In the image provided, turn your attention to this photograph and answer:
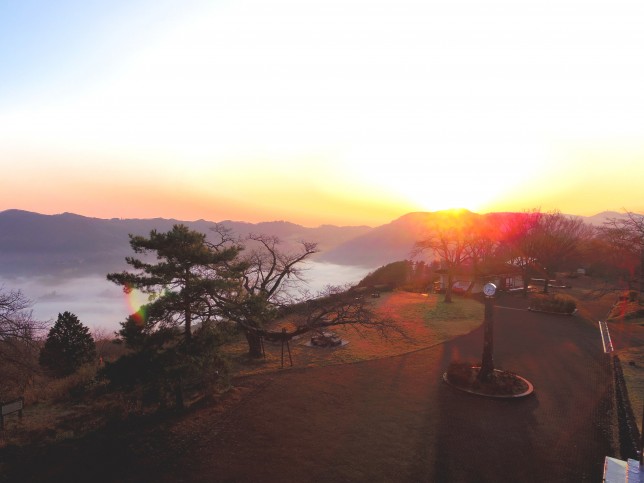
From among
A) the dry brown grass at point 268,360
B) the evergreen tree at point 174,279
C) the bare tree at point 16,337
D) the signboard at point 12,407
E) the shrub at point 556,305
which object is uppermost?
the evergreen tree at point 174,279

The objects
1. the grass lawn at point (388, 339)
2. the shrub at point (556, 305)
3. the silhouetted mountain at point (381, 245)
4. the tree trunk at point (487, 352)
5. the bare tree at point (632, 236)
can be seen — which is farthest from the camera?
the silhouetted mountain at point (381, 245)

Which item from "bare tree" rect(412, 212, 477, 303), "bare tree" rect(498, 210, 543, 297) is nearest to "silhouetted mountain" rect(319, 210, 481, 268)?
"bare tree" rect(498, 210, 543, 297)

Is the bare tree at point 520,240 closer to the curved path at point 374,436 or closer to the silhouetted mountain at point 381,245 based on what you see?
the curved path at point 374,436

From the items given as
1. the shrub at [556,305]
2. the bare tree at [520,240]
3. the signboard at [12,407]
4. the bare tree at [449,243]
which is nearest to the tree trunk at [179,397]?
the signboard at [12,407]

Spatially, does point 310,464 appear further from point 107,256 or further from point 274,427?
point 107,256

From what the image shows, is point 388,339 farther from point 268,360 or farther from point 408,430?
point 408,430

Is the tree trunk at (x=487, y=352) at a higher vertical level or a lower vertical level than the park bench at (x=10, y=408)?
higher

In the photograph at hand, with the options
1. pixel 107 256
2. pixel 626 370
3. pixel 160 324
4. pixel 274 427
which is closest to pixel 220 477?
pixel 274 427
